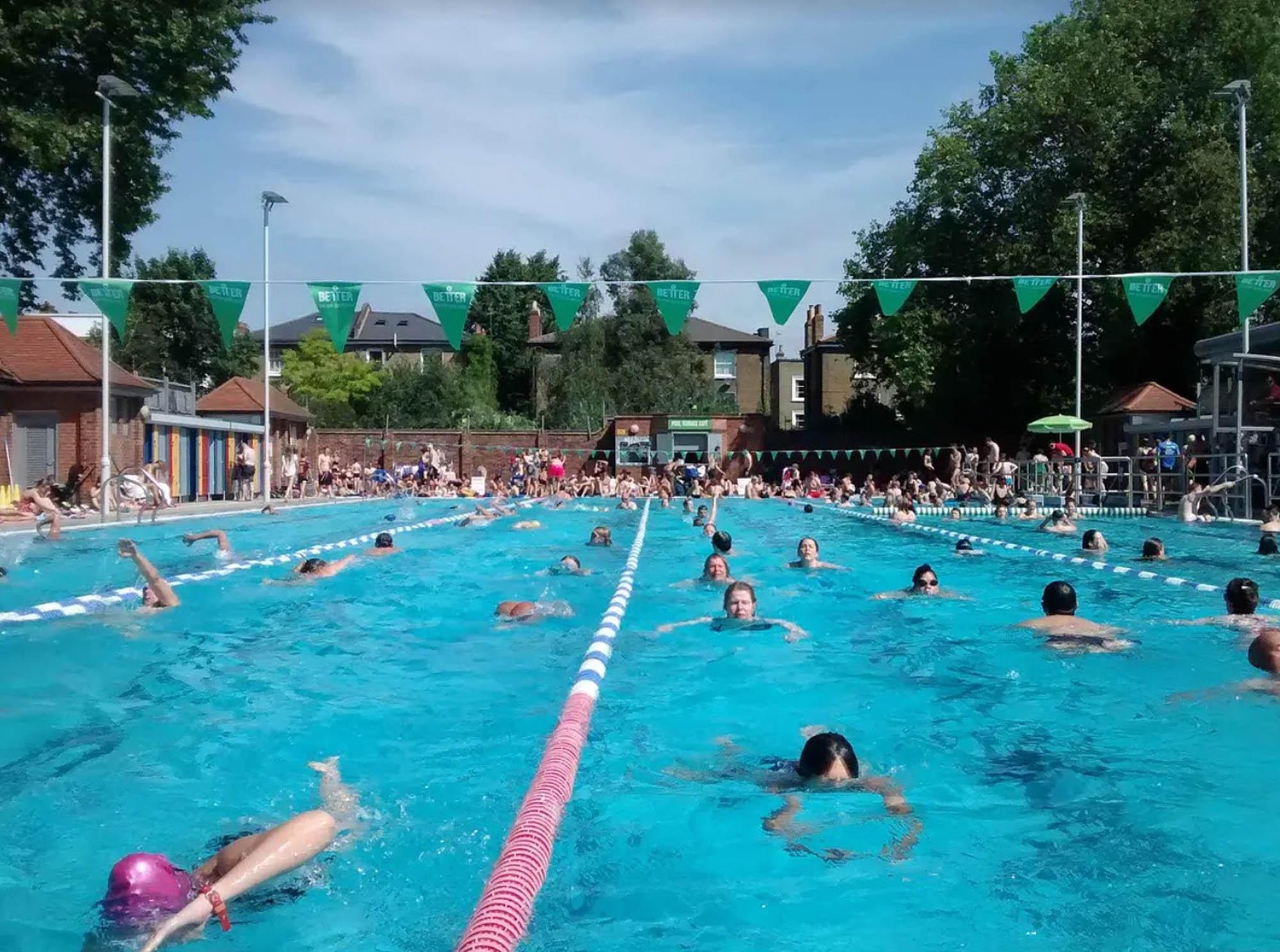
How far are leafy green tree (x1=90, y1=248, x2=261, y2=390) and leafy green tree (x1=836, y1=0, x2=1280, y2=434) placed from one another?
30.0 metres

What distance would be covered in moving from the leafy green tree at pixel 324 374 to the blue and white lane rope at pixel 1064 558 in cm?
3366

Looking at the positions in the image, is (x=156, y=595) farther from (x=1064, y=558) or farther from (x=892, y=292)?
(x=892, y=292)

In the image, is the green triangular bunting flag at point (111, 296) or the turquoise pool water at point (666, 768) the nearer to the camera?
the turquoise pool water at point (666, 768)

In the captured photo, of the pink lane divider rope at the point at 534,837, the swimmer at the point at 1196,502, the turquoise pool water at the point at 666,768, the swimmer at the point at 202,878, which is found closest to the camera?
the pink lane divider rope at the point at 534,837

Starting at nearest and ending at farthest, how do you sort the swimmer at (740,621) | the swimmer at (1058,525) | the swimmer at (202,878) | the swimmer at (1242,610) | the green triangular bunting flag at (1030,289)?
1. the swimmer at (202,878)
2. the swimmer at (1242,610)
3. the swimmer at (740,621)
4. the green triangular bunting flag at (1030,289)
5. the swimmer at (1058,525)

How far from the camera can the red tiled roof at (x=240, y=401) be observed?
32.6 metres

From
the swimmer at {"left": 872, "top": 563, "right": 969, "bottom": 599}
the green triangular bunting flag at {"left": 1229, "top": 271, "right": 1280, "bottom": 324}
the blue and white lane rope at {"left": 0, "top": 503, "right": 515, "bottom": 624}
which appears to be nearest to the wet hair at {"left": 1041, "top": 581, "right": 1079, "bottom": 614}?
the swimmer at {"left": 872, "top": 563, "right": 969, "bottom": 599}

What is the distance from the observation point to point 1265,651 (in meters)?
6.68

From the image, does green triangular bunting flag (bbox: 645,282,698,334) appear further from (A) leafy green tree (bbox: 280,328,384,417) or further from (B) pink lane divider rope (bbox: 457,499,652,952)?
(A) leafy green tree (bbox: 280,328,384,417)

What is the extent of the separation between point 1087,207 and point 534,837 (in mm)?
33034

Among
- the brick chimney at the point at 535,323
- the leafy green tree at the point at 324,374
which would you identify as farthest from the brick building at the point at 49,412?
the brick chimney at the point at 535,323

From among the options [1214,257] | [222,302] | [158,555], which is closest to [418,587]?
[158,555]

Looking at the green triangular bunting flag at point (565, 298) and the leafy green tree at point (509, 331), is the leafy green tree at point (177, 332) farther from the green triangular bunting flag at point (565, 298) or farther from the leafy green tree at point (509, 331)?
the green triangular bunting flag at point (565, 298)

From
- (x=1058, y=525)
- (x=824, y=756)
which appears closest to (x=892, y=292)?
(x=1058, y=525)
